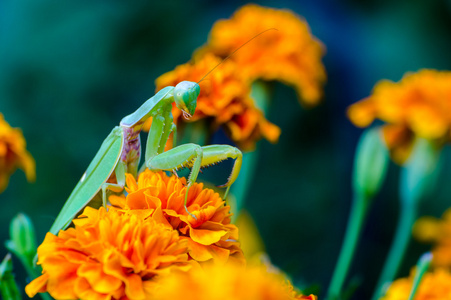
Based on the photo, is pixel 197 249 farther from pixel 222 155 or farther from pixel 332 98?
pixel 332 98

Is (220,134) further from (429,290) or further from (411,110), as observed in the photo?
(429,290)

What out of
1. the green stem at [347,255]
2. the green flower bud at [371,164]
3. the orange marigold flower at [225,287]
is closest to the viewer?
the orange marigold flower at [225,287]

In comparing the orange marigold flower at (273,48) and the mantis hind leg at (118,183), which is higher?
the orange marigold flower at (273,48)

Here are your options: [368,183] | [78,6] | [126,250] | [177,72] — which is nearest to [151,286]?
[126,250]

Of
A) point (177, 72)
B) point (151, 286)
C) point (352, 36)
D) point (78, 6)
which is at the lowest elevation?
point (151, 286)

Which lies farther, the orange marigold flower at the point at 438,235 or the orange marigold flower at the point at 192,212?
the orange marigold flower at the point at 438,235

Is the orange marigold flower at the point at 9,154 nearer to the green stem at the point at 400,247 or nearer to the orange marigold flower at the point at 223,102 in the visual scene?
the orange marigold flower at the point at 223,102

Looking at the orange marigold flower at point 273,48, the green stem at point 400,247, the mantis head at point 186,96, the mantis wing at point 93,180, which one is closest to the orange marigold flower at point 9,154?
the mantis wing at point 93,180

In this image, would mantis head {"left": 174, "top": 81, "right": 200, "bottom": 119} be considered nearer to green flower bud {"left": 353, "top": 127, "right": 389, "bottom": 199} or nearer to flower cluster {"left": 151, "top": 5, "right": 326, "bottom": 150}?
flower cluster {"left": 151, "top": 5, "right": 326, "bottom": 150}
